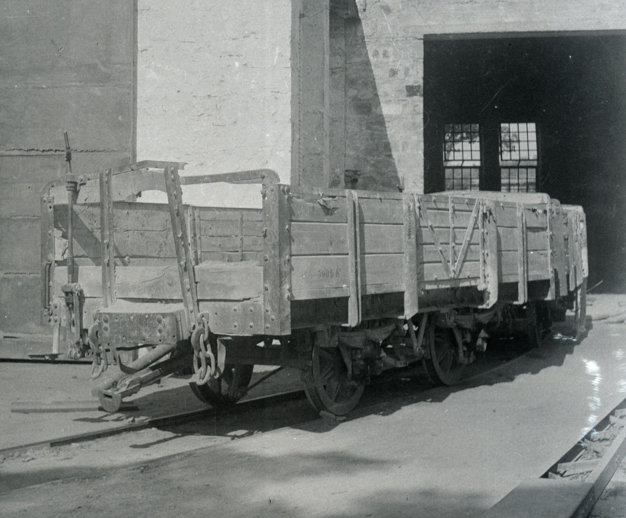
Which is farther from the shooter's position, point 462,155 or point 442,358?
point 462,155

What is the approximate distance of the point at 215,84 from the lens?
10117mm

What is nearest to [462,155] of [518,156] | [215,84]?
[518,156]

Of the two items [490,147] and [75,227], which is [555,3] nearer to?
[75,227]

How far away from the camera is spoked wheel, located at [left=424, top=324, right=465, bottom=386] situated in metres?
8.01

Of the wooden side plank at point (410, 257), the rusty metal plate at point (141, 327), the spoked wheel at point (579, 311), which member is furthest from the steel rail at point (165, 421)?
the spoked wheel at point (579, 311)

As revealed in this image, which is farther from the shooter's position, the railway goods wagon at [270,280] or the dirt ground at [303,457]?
the railway goods wagon at [270,280]

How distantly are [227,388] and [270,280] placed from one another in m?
2.21

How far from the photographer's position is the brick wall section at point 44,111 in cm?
1016

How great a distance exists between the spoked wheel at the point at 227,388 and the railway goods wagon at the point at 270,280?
15mm

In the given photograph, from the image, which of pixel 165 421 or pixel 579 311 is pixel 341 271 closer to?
pixel 165 421

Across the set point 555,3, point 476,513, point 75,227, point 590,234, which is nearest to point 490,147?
point 590,234

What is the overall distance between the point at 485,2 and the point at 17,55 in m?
7.89

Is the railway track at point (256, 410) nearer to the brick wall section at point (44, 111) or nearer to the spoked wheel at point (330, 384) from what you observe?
the spoked wheel at point (330, 384)

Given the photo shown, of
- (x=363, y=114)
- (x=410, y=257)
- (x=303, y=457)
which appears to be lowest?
(x=303, y=457)
